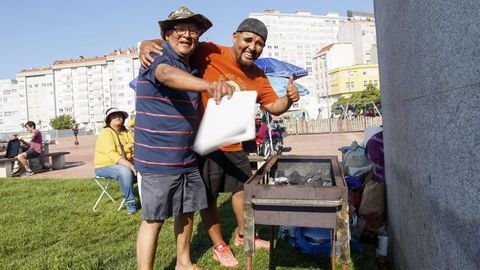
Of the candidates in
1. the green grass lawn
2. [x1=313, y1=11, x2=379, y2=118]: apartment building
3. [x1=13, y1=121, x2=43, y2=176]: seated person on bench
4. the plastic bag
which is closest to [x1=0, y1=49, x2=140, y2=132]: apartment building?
[x1=313, y1=11, x2=379, y2=118]: apartment building

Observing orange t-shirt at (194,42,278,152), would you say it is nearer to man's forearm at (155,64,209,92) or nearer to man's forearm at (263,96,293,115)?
man's forearm at (263,96,293,115)

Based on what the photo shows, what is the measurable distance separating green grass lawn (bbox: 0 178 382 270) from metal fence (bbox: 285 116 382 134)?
21331 mm

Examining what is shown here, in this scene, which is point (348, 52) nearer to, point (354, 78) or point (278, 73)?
point (354, 78)

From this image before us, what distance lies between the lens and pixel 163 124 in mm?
2525

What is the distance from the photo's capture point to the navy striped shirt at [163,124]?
8.20 ft

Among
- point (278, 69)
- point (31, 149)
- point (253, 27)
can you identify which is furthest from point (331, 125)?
point (253, 27)

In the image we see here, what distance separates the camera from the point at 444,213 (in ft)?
5.52

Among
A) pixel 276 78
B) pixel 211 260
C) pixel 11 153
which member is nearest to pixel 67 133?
pixel 11 153

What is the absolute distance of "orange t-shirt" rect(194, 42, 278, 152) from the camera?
3143 millimetres

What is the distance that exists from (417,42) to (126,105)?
332 ft

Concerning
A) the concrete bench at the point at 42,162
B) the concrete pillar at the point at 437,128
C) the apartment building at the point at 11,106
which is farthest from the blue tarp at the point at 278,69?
the apartment building at the point at 11,106

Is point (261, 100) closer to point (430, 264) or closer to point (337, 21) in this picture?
point (430, 264)

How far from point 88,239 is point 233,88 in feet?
8.51

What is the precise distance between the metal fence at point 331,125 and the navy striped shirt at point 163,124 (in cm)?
2393
